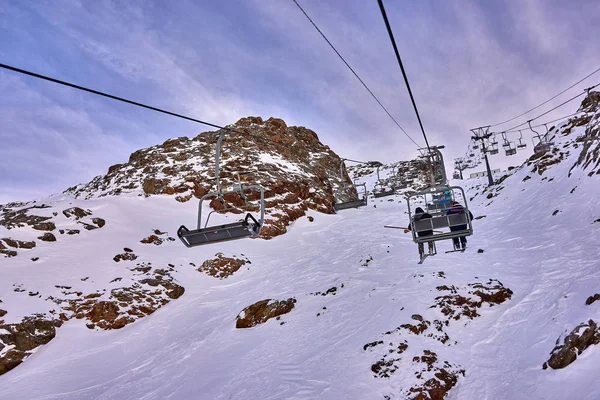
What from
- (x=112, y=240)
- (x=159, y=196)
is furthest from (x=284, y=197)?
(x=112, y=240)

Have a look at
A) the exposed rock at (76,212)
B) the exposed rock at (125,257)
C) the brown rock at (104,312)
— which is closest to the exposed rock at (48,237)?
the exposed rock at (76,212)

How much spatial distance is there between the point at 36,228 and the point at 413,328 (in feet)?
78.8

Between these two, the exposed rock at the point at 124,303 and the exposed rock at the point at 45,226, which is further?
the exposed rock at the point at 45,226

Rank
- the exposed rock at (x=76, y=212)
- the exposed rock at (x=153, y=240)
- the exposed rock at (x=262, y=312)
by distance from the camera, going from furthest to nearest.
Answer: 1. the exposed rock at (x=76, y=212)
2. the exposed rock at (x=153, y=240)
3. the exposed rock at (x=262, y=312)

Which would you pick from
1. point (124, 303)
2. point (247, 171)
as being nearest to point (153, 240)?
point (124, 303)

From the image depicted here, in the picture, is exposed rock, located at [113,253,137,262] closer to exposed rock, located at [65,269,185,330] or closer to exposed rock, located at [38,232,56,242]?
exposed rock, located at [65,269,185,330]

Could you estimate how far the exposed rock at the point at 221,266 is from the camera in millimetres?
23219

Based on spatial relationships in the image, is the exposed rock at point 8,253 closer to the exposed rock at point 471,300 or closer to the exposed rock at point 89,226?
the exposed rock at point 89,226

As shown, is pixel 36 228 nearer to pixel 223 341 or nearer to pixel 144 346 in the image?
pixel 144 346

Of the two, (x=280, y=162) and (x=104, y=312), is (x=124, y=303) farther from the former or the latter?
(x=280, y=162)

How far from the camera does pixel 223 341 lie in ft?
47.2

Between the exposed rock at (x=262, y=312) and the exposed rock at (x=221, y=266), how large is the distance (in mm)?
7360

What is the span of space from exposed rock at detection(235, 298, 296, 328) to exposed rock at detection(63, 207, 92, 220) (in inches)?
690

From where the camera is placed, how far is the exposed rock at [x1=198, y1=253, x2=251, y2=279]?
2322 centimetres
